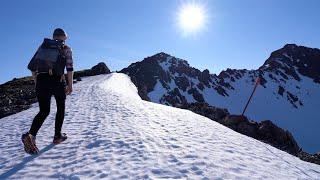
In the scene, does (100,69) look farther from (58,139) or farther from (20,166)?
(20,166)

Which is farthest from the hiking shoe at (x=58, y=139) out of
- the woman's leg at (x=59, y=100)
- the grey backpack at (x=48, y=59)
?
the grey backpack at (x=48, y=59)

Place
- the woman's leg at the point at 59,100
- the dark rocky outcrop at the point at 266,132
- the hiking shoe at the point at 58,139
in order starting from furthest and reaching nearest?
the dark rocky outcrop at the point at 266,132 < the hiking shoe at the point at 58,139 < the woman's leg at the point at 59,100

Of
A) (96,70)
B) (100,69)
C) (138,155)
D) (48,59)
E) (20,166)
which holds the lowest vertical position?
(20,166)

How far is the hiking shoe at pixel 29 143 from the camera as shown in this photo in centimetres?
930

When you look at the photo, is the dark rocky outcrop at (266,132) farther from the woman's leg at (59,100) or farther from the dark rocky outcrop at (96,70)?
the dark rocky outcrop at (96,70)

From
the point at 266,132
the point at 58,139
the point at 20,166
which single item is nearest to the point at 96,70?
the point at 266,132

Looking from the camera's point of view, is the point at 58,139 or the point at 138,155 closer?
the point at 138,155

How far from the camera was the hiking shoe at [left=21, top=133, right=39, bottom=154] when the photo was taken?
9.30 m

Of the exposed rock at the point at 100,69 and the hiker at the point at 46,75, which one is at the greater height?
the exposed rock at the point at 100,69

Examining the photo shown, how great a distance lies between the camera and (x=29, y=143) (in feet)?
31.0

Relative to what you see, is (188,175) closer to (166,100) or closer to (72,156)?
(72,156)

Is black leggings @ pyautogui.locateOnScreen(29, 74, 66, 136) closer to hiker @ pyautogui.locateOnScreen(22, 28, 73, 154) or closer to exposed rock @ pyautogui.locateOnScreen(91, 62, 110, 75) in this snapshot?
hiker @ pyautogui.locateOnScreen(22, 28, 73, 154)

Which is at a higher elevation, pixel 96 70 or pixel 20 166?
pixel 96 70

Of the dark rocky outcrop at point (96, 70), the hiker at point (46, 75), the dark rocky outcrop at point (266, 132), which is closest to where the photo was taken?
the hiker at point (46, 75)
